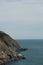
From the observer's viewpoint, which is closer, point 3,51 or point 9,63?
point 9,63

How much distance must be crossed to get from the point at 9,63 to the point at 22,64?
7.25m

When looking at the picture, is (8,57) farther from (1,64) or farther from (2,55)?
(1,64)

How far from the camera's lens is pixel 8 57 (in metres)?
183

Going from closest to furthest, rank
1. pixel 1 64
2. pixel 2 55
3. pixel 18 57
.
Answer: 1. pixel 1 64
2. pixel 2 55
3. pixel 18 57

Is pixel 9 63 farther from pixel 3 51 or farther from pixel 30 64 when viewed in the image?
pixel 3 51

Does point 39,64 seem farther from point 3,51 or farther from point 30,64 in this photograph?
point 3,51

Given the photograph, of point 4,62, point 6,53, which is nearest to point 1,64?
point 4,62

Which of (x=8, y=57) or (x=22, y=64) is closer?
(x=22, y=64)

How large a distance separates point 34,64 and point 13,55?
28813mm

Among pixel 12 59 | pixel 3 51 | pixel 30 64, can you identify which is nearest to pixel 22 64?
pixel 30 64

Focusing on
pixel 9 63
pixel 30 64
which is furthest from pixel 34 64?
pixel 9 63

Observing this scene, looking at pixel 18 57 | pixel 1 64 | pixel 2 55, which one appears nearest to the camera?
pixel 1 64

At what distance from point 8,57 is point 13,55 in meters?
8.13

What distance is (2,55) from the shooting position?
18038 centimetres
